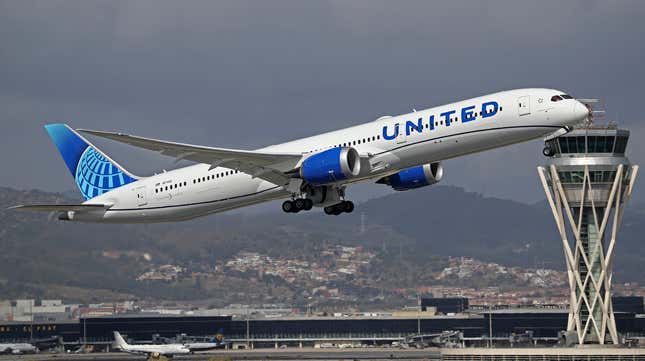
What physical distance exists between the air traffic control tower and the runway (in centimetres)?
1472

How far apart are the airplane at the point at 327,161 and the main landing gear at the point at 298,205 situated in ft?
0.16

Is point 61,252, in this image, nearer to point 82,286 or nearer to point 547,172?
point 82,286

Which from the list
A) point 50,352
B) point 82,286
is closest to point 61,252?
point 82,286

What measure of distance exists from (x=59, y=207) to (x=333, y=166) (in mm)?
15477

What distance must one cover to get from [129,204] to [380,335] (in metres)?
84.3

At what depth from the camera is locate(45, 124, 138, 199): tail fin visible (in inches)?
2473

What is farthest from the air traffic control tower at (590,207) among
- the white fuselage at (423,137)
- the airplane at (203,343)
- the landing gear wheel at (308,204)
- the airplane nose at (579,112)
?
the airplane nose at (579,112)

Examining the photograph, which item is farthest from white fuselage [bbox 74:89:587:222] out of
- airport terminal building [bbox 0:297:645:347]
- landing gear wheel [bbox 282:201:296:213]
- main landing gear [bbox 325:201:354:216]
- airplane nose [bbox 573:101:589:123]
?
airport terminal building [bbox 0:297:645:347]

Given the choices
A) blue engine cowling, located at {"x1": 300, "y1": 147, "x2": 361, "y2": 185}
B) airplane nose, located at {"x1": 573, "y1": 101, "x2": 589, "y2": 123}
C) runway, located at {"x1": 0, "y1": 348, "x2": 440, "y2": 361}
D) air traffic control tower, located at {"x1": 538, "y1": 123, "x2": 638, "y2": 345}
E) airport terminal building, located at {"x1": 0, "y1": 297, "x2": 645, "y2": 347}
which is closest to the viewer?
airplane nose, located at {"x1": 573, "y1": 101, "x2": 589, "y2": 123}

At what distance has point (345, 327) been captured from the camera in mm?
141625

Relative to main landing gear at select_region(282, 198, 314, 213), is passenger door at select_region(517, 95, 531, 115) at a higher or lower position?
higher

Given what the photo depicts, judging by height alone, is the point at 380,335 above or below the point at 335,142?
below

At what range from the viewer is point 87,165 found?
213 ft

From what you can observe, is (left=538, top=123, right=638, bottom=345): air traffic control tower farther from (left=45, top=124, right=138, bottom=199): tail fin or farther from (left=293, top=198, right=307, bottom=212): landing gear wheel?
(left=293, top=198, right=307, bottom=212): landing gear wheel
